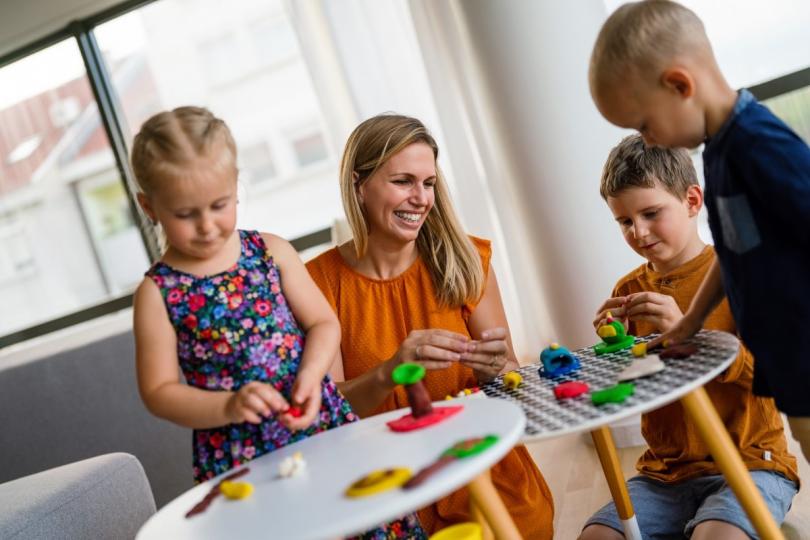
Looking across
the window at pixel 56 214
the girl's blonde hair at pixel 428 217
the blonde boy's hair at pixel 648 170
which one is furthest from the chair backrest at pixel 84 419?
the window at pixel 56 214

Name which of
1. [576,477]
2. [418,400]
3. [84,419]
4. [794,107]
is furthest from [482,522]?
[794,107]

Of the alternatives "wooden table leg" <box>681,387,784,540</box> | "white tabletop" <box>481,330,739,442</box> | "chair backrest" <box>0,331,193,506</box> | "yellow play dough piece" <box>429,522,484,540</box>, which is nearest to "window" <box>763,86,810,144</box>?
"white tabletop" <box>481,330,739,442</box>

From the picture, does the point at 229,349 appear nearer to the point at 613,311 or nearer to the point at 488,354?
the point at 488,354

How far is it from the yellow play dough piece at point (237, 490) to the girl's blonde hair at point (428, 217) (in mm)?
832

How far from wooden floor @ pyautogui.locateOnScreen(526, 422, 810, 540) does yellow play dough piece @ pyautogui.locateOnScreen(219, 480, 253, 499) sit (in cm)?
126

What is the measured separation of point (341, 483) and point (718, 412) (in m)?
0.90

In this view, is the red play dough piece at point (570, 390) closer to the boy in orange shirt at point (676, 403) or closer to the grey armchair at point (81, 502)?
the boy in orange shirt at point (676, 403)

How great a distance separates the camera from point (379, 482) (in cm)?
98

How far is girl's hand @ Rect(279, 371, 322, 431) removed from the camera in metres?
1.26

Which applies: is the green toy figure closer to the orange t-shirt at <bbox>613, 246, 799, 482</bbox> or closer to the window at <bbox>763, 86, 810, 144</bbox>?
the orange t-shirt at <bbox>613, 246, 799, 482</bbox>

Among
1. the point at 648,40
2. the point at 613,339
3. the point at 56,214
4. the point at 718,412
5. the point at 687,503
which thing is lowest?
the point at 687,503

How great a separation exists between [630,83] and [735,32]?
297 centimetres

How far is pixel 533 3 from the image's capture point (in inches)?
114

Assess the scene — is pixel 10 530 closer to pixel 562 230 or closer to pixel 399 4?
pixel 562 230
